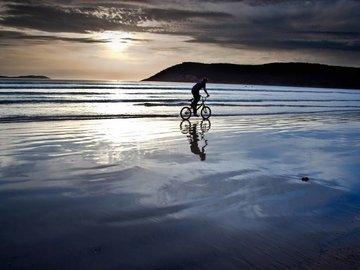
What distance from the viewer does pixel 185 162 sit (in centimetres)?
1027

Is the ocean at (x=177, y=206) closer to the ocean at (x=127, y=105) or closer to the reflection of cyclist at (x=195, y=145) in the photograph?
the reflection of cyclist at (x=195, y=145)

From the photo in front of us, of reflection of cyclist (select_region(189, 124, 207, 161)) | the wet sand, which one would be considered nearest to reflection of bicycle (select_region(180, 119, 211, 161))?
reflection of cyclist (select_region(189, 124, 207, 161))

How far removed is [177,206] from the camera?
6.55 meters

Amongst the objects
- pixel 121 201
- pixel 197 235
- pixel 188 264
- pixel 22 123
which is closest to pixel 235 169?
pixel 121 201

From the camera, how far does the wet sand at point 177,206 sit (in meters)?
4.68

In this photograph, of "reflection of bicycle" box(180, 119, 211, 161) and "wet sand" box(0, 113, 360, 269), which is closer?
"wet sand" box(0, 113, 360, 269)

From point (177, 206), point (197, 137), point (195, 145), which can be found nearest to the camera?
point (177, 206)

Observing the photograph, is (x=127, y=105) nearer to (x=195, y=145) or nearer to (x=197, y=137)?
(x=197, y=137)

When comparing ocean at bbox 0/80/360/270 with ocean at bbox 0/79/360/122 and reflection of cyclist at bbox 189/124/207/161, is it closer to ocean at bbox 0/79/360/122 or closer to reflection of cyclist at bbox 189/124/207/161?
reflection of cyclist at bbox 189/124/207/161

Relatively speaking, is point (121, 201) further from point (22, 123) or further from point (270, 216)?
point (22, 123)

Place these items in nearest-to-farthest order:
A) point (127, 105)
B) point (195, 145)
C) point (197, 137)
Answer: point (195, 145), point (197, 137), point (127, 105)

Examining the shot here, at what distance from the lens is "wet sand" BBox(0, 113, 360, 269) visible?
4676 mm

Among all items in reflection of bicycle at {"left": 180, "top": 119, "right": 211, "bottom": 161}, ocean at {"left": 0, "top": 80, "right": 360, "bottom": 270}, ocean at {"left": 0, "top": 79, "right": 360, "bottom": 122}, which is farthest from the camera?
ocean at {"left": 0, "top": 79, "right": 360, "bottom": 122}

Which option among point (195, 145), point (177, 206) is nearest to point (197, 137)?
point (195, 145)
